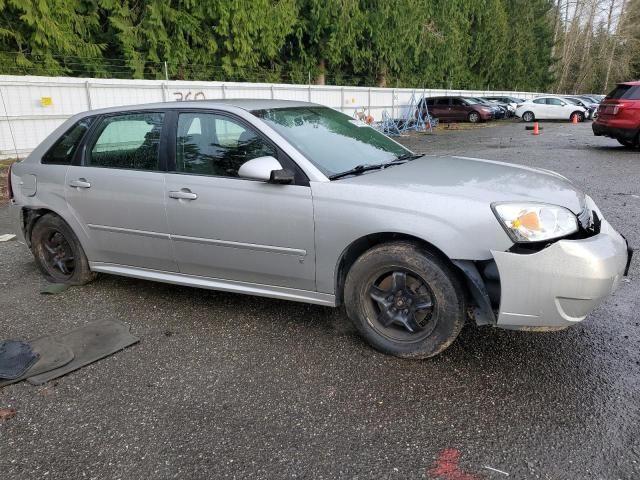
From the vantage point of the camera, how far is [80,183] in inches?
164

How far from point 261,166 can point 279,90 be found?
Answer: 58.5ft

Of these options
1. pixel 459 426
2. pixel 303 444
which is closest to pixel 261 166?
pixel 303 444

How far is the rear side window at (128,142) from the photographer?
393 cm

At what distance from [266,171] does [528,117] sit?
30.7 m

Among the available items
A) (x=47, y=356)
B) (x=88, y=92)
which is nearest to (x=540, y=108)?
(x=88, y=92)

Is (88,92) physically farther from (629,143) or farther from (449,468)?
(629,143)

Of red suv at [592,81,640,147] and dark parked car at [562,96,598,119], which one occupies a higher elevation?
red suv at [592,81,640,147]

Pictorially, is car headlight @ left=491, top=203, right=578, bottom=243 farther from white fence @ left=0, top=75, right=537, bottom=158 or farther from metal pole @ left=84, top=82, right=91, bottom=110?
metal pole @ left=84, top=82, right=91, bottom=110

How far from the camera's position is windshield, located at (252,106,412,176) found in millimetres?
3490

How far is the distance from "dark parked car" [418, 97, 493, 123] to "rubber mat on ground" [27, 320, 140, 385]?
27405 millimetres

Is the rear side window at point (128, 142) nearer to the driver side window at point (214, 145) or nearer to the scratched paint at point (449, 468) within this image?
the driver side window at point (214, 145)

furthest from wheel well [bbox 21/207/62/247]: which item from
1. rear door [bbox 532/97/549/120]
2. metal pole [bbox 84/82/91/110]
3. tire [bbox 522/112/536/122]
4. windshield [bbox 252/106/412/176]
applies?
tire [bbox 522/112/536/122]

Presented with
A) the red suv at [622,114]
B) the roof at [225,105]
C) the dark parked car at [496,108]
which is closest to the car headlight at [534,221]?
the roof at [225,105]

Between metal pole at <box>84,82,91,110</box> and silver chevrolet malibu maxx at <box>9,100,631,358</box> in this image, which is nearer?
silver chevrolet malibu maxx at <box>9,100,631,358</box>
